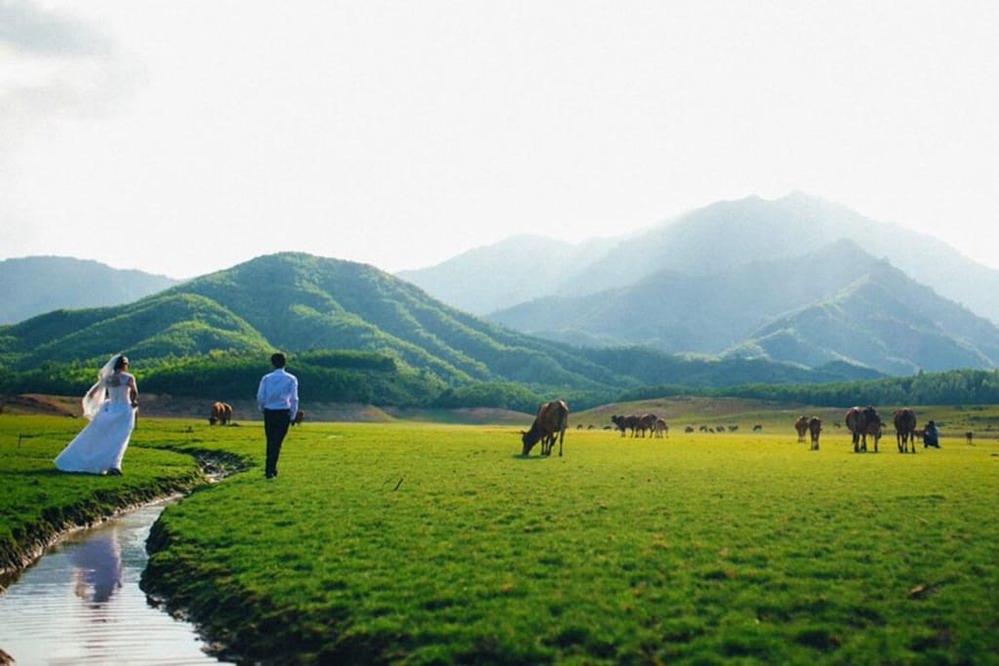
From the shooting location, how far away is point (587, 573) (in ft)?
39.5

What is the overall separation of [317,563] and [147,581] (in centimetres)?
393

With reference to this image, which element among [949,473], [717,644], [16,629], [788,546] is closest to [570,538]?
[788,546]

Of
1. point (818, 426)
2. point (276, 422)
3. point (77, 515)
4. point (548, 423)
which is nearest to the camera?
point (77, 515)

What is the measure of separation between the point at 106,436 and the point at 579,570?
1966cm

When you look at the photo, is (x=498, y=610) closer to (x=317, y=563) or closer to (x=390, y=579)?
(x=390, y=579)

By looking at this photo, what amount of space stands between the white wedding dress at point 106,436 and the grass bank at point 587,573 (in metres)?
5.46

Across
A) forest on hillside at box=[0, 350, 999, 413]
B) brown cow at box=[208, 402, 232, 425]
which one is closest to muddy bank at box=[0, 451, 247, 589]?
brown cow at box=[208, 402, 232, 425]

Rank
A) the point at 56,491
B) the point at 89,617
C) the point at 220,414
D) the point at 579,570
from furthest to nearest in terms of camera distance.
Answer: the point at 220,414 < the point at 56,491 < the point at 89,617 < the point at 579,570

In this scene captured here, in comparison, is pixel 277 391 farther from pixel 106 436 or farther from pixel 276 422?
pixel 106 436

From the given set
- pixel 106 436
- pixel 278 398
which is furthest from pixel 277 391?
pixel 106 436

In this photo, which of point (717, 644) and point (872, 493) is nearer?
point (717, 644)

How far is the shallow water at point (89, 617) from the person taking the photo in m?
10.7

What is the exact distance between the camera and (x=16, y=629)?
11.6 meters

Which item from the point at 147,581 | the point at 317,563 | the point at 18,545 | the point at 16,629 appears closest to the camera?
the point at 16,629
